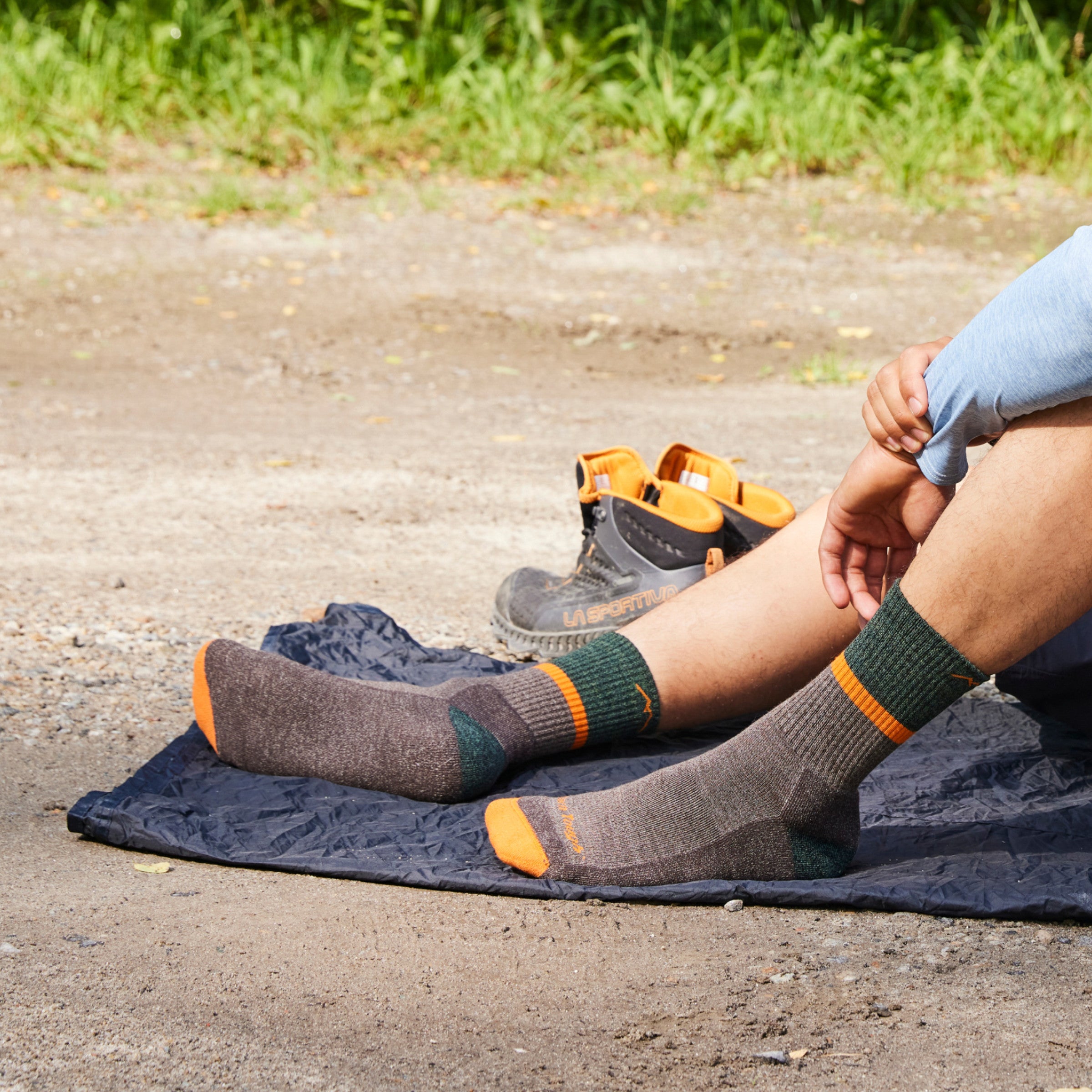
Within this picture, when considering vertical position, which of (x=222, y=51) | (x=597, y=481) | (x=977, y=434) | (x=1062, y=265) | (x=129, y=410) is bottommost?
(x=129, y=410)

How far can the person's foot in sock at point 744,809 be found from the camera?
1.40 meters

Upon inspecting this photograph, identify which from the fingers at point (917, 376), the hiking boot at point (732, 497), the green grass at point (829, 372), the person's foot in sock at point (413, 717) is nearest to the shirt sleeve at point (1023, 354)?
the fingers at point (917, 376)

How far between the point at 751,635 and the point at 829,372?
3.45 m

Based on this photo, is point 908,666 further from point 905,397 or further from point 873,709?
point 905,397

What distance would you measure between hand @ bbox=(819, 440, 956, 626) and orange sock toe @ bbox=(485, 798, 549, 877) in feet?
1.67

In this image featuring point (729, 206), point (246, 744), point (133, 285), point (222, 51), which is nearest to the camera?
point (246, 744)

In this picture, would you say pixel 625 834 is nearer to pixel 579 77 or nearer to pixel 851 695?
pixel 851 695

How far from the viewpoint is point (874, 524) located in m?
1.63

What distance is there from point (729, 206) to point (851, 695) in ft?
20.5

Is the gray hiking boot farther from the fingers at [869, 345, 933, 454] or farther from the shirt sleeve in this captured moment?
the shirt sleeve

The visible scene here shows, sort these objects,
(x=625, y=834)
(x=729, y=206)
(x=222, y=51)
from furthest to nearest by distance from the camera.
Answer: (x=222, y=51) < (x=729, y=206) < (x=625, y=834)

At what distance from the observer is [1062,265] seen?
4.12ft

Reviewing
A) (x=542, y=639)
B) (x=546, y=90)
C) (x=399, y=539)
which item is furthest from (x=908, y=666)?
(x=546, y=90)

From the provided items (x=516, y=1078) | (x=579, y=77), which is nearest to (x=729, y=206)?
(x=579, y=77)
